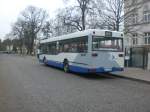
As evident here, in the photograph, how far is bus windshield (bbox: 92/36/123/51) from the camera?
16.6 metres

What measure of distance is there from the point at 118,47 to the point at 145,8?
68.7 feet

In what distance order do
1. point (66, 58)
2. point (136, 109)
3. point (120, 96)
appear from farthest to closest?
point (66, 58)
point (120, 96)
point (136, 109)

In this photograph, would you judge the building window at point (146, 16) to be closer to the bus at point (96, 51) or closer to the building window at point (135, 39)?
the building window at point (135, 39)

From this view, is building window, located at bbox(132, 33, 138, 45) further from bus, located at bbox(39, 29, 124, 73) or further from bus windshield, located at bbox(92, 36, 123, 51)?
bus windshield, located at bbox(92, 36, 123, 51)

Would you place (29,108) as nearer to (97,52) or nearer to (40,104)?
(40,104)

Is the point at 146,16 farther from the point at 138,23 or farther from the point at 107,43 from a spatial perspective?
the point at 107,43

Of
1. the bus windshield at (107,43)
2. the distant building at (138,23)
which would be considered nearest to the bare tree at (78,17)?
the distant building at (138,23)

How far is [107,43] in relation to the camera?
56.2ft

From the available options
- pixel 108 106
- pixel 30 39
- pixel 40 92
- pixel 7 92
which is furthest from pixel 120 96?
pixel 30 39

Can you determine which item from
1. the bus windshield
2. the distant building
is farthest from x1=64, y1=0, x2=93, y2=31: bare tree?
the bus windshield

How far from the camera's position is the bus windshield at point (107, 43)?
54.6 ft

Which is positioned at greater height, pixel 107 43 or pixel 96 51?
pixel 107 43

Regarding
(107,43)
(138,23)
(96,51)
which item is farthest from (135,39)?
(96,51)

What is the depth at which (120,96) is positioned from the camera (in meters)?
10.4
